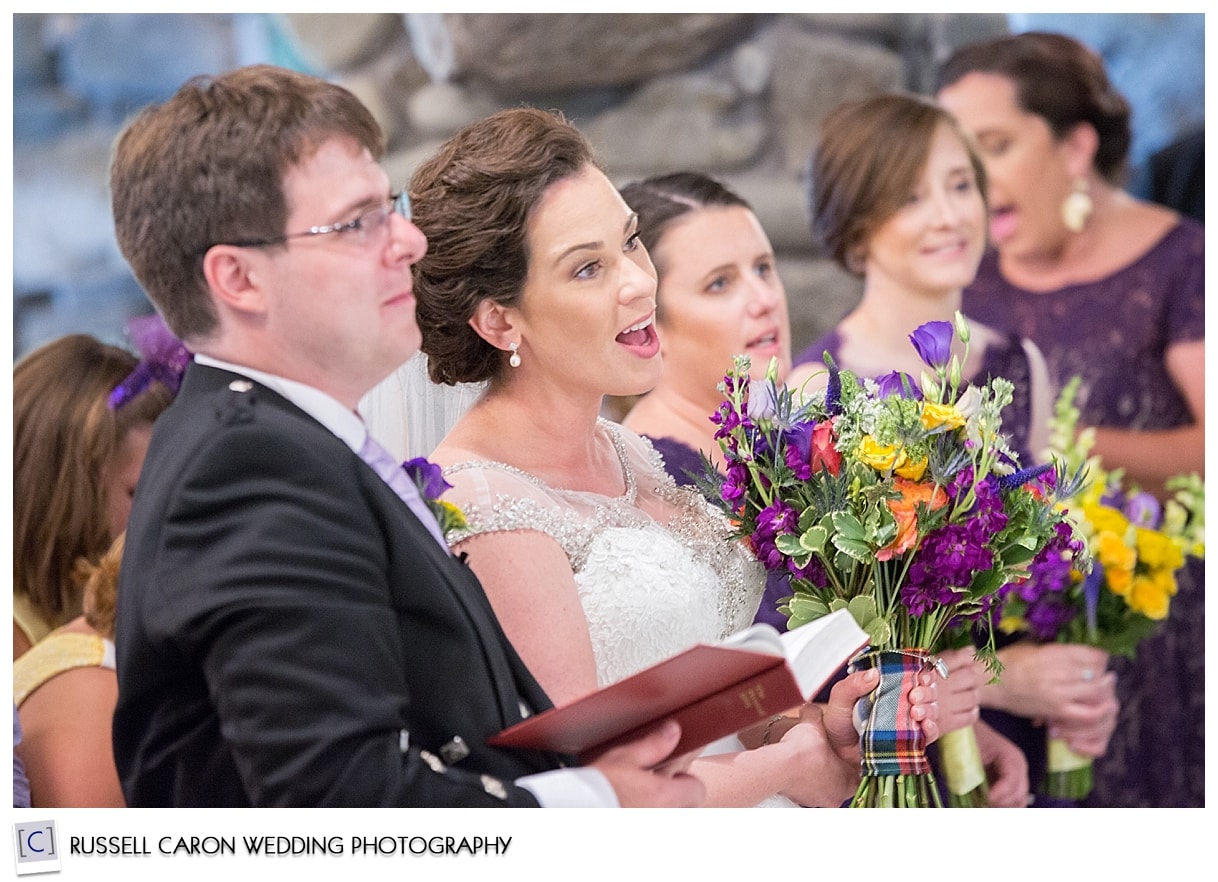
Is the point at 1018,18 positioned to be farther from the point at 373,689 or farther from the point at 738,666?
the point at 373,689

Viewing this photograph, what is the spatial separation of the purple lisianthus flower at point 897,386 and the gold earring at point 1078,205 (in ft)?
5.85

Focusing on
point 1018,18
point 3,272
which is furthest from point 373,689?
point 1018,18

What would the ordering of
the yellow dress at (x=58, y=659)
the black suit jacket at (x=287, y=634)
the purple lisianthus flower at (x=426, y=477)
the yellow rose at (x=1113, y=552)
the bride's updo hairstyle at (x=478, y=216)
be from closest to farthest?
1. the black suit jacket at (x=287, y=634)
2. the purple lisianthus flower at (x=426, y=477)
3. the bride's updo hairstyle at (x=478, y=216)
4. the yellow dress at (x=58, y=659)
5. the yellow rose at (x=1113, y=552)

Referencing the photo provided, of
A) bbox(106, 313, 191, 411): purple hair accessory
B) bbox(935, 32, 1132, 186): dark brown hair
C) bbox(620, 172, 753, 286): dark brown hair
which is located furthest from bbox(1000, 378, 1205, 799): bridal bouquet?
bbox(106, 313, 191, 411): purple hair accessory

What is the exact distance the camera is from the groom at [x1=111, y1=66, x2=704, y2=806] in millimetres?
2105

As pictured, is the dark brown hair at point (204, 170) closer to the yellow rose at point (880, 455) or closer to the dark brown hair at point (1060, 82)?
the yellow rose at point (880, 455)

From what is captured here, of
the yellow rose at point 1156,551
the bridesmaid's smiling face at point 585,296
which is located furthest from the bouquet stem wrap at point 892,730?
the yellow rose at point 1156,551

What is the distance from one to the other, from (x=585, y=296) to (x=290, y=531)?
0.82 m

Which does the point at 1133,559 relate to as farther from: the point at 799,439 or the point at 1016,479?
the point at 799,439

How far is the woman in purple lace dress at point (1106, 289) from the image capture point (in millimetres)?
4145

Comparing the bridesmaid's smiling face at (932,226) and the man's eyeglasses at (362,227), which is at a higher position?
the man's eyeglasses at (362,227)

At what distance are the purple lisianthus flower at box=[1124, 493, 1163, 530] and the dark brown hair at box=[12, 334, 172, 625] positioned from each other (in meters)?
2.54

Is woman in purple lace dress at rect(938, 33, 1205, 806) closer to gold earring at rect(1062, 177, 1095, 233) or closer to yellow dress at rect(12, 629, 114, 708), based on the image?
gold earring at rect(1062, 177, 1095, 233)

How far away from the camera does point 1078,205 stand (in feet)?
13.9
